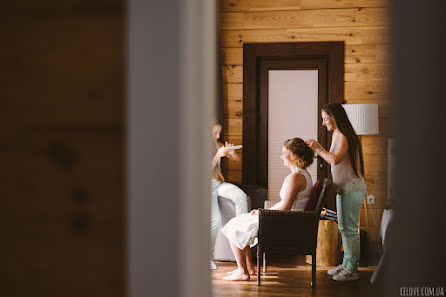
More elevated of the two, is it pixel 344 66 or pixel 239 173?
pixel 344 66

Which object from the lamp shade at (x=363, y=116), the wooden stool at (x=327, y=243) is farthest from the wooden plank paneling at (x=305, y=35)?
the wooden stool at (x=327, y=243)

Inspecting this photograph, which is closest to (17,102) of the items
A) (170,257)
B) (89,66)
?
(89,66)

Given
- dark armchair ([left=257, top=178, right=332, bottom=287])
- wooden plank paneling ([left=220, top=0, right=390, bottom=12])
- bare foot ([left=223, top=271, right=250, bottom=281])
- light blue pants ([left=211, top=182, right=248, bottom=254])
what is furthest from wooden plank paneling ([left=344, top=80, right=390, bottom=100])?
bare foot ([left=223, top=271, right=250, bottom=281])

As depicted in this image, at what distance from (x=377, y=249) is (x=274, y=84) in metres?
2.16

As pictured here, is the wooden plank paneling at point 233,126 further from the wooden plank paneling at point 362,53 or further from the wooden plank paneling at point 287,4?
the wooden plank paneling at point 362,53

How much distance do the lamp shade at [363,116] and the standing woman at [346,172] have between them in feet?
3.46

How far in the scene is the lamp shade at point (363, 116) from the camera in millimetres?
4285

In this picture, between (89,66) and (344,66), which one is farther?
(344,66)

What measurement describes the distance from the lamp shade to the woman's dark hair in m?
1.18

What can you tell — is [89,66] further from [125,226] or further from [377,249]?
[377,249]

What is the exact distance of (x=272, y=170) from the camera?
15.9ft

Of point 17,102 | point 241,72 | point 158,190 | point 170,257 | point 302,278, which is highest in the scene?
point 241,72

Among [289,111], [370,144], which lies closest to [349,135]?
[370,144]

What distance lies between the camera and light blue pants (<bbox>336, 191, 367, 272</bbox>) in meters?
3.29
